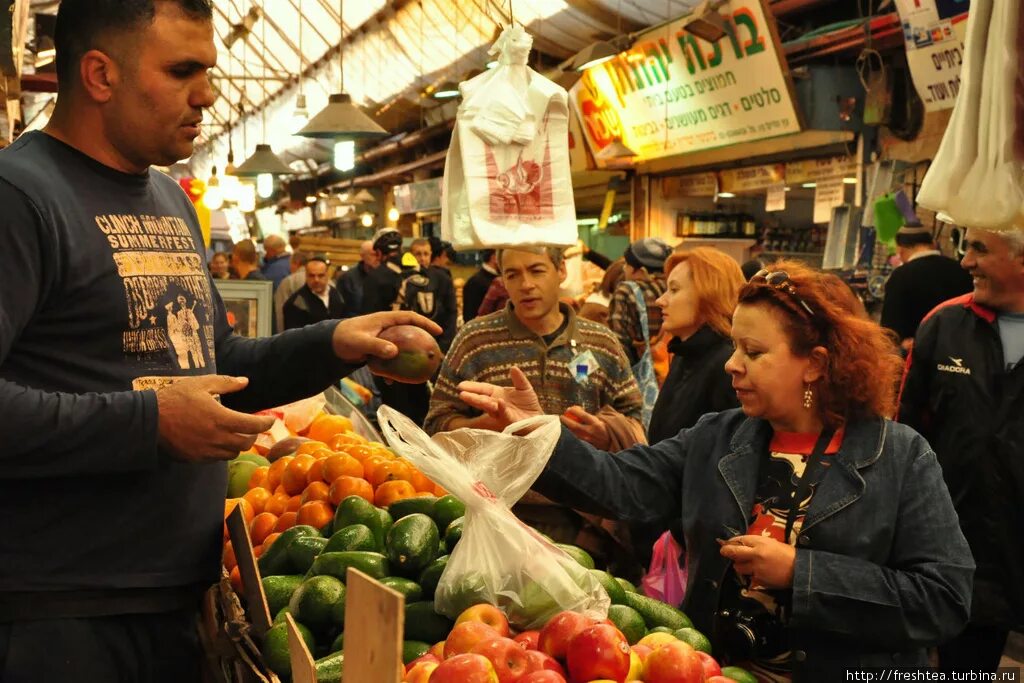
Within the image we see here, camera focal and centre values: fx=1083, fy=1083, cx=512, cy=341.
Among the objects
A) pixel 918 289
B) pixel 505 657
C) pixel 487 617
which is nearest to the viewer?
pixel 505 657

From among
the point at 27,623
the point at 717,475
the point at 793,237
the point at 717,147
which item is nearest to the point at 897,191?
the point at 717,147

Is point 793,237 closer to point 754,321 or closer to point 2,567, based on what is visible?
point 754,321

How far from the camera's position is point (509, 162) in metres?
3.29

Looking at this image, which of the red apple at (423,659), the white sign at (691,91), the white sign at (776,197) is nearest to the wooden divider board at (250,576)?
the red apple at (423,659)

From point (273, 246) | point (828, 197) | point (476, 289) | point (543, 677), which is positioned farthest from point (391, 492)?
point (273, 246)

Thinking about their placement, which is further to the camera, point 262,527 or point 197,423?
point 262,527

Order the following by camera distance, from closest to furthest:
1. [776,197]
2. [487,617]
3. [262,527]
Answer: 1. [487,617]
2. [262,527]
3. [776,197]

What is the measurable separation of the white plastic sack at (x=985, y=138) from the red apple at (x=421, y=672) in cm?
111

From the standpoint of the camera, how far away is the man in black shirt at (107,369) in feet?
5.60

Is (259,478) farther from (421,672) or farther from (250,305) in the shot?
(250,305)

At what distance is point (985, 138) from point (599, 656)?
102 cm

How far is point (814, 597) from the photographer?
7.39 ft

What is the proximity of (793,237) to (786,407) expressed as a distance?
9.60 metres

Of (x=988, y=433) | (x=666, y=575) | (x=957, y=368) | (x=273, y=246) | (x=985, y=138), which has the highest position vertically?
(x=985, y=138)
